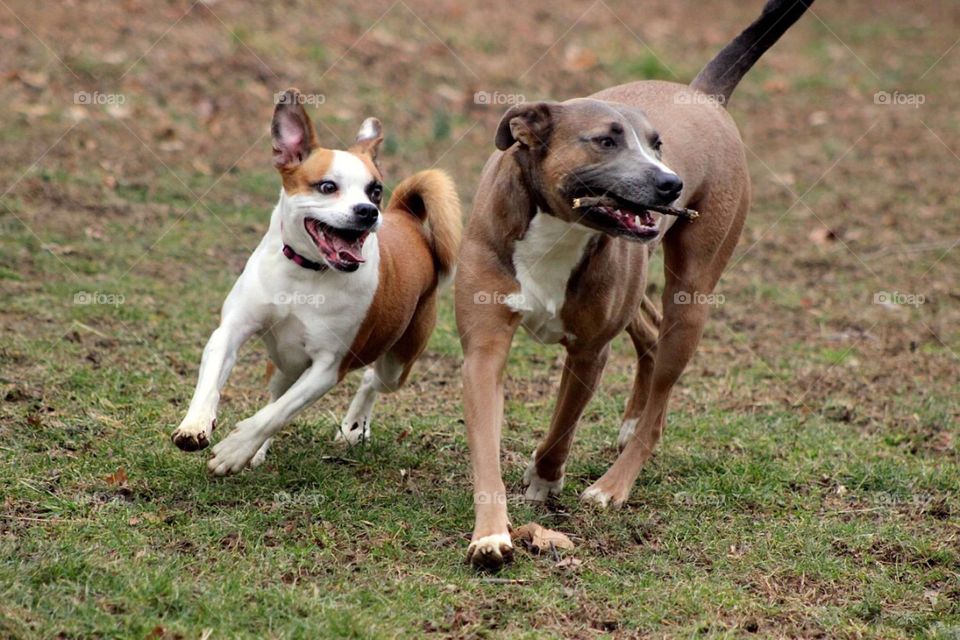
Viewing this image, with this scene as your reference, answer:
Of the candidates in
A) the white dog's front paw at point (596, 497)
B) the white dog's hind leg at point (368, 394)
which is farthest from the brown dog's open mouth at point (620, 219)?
the white dog's hind leg at point (368, 394)

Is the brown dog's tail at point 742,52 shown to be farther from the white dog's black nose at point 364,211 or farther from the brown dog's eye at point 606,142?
the white dog's black nose at point 364,211

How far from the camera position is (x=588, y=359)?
5.02 meters

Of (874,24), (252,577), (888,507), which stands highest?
(252,577)

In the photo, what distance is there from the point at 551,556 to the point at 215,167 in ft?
18.5

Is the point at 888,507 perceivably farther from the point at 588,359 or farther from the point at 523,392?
the point at 523,392

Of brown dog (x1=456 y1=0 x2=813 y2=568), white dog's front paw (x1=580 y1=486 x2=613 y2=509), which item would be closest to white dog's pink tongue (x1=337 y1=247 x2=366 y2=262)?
brown dog (x1=456 y1=0 x2=813 y2=568)

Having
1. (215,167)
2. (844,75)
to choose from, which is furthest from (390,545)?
(844,75)

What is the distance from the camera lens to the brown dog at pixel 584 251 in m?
4.46

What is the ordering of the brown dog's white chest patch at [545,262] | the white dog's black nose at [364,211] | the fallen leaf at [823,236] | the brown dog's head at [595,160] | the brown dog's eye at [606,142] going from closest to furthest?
→ 1. the brown dog's head at [595,160]
2. the brown dog's eye at [606,142]
3. the brown dog's white chest patch at [545,262]
4. the white dog's black nose at [364,211]
5. the fallen leaf at [823,236]

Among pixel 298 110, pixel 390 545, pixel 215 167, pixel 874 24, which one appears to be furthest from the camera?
pixel 874 24

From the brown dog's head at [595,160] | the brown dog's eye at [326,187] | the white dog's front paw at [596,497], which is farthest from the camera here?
the white dog's front paw at [596,497]

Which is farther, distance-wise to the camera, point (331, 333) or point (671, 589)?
point (331, 333)

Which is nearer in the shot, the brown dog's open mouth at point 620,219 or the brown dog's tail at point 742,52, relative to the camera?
the brown dog's open mouth at point 620,219

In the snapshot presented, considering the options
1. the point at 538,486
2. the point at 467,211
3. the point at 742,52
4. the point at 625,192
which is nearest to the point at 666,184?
the point at 625,192
